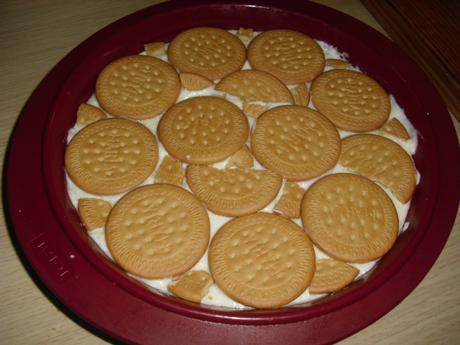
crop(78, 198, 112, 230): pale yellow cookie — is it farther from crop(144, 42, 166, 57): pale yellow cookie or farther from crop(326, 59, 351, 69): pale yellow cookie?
crop(326, 59, 351, 69): pale yellow cookie

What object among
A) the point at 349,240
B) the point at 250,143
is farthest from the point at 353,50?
the point at 349,240

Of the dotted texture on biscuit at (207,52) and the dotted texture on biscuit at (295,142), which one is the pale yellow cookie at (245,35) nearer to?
the dotted texture on biscuit at (207,52)

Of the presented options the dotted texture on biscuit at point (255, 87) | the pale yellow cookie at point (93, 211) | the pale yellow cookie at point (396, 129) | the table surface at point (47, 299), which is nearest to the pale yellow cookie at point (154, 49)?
the dotted texture on biscuit at point (255, 87)

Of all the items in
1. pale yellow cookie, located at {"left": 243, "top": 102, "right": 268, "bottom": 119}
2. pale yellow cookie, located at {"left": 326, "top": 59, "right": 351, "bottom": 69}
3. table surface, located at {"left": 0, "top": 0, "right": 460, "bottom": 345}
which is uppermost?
pale yellow cookie, located at {"left": 326, "top": 59, "right": 351, "bottom": 69}

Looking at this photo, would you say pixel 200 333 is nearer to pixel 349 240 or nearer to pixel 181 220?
pixel 181 220

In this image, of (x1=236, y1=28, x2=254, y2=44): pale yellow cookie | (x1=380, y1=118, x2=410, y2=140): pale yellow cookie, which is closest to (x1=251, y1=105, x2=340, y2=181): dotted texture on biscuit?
(x1=380, y1=118, x2=410, y2=140): pale yellow cookie
